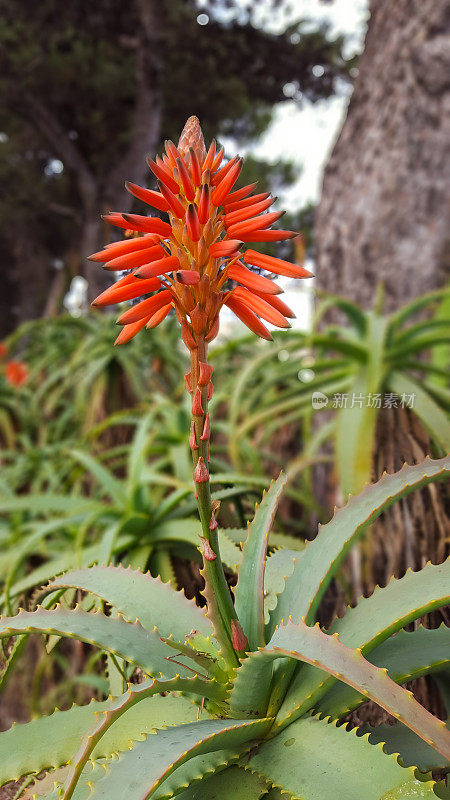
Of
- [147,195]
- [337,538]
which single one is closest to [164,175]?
[147,195]

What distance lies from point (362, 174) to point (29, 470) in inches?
54.7

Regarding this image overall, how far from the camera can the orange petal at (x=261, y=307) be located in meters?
0.29

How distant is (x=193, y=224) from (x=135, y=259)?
0.13ft

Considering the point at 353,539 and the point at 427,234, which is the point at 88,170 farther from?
the point at 353,539

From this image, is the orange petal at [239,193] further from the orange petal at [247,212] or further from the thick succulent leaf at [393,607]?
the thick succulent leaf at [393,607]

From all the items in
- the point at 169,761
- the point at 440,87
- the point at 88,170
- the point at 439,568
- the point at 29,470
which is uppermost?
the point at 88,170

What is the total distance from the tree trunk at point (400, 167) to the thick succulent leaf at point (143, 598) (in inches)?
64.3

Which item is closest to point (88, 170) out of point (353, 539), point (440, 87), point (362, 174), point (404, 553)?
point (362, 174)

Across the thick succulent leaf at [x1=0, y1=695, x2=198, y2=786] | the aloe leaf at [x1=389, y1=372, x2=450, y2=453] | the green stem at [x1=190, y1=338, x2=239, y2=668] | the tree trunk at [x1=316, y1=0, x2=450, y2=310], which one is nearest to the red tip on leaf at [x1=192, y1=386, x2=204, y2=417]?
the green stem at [x1=190, y1=338, x2=239, y2=668]

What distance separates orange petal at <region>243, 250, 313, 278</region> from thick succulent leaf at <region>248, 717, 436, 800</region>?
24cm

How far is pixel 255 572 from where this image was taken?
1.28 feet

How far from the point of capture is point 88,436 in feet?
4.69

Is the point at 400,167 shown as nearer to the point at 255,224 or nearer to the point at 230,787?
the point at 255,224

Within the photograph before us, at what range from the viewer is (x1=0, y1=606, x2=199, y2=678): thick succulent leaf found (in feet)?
1.14
